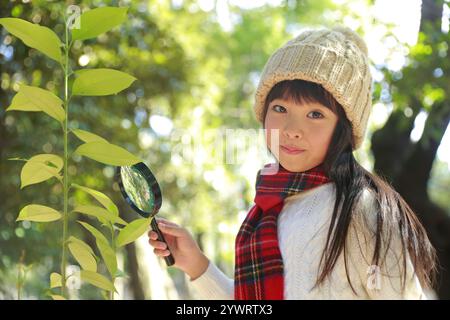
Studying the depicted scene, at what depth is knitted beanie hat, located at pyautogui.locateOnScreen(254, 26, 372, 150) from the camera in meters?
1.68

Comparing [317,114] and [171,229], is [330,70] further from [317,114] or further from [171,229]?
[171,229]

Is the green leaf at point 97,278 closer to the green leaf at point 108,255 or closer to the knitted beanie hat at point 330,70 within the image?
the green leaf at point 108,255

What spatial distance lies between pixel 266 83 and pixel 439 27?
2.27 metres

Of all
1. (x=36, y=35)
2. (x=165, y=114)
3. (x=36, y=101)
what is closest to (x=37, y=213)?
(x=36, y=101)

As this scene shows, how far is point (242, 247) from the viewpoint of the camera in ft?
5.49

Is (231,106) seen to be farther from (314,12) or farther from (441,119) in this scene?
(441,119)

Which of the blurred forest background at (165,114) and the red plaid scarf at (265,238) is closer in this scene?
the red plaid scarf at (265,238)

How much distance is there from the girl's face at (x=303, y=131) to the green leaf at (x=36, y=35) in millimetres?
585

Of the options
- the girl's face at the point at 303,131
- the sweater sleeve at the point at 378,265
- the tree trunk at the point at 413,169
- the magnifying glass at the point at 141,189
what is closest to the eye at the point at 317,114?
the girl's face at the point at 303,131

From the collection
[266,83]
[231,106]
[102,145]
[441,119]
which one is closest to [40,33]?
[102,145]

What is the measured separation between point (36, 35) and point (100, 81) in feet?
0.47

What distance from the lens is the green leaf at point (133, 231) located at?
1.37 metres

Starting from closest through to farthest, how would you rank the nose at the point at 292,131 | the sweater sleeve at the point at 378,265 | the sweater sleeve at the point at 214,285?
1. the sweater sleeve at the point at 378,265
2. the nose at the point at 292,131
3. the sweater sleeve at the point at 214,285

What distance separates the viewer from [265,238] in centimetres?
161
